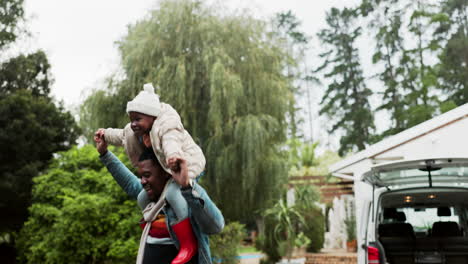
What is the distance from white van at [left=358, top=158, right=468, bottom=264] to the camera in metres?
5.12

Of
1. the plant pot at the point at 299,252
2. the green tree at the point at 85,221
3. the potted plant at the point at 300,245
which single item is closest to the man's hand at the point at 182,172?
the green tree at the point at 85,221

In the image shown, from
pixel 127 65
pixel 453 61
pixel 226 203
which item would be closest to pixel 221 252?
pixel 226 203

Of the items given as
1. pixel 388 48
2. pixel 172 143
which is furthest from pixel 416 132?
pixel 388 48

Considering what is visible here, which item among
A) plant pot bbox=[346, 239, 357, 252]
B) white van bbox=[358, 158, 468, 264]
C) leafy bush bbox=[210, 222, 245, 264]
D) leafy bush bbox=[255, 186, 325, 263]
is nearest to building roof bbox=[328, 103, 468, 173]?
leafy bush bbox=[210, 222, 245, 264]

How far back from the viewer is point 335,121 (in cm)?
3675

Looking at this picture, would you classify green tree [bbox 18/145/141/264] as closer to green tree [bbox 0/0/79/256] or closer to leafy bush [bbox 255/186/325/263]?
green tree [bbox 0/0/79/256]

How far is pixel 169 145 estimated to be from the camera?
2.20 m

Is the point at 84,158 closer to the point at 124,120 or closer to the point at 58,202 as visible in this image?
the point at 58,202

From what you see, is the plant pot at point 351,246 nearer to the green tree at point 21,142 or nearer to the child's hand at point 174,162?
the green tree at point 21,142

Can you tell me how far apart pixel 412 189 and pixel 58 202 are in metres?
9.25

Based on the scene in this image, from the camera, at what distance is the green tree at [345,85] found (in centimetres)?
3291

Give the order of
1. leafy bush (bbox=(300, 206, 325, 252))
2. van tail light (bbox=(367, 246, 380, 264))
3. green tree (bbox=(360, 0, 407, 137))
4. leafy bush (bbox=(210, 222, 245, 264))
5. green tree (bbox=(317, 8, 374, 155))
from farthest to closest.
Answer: green tree (bbox=(317, 8, 374, 155)) < green tree (bbox=(360, 0, 407, 137)) < leafy bush (bbox=(300, 206, 325, 252)) < leafy bush (bbox=(210, 222, 245, 264)) < van tail light (bbox=(367, 246, 380, 264))

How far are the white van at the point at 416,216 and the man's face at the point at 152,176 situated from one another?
2861 mm

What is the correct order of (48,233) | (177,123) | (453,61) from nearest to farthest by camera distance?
A: (177,123) → (48,233) → (453,61)
